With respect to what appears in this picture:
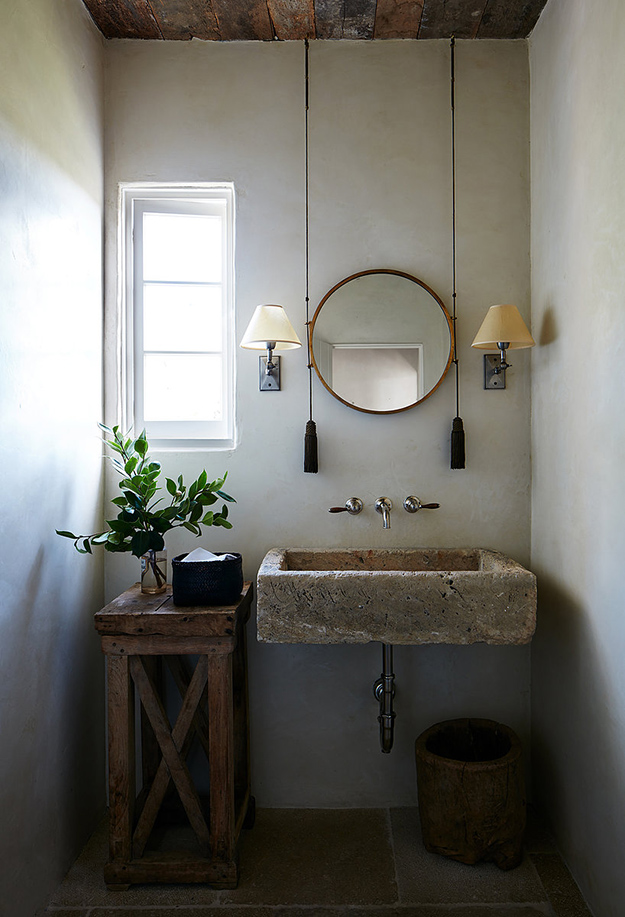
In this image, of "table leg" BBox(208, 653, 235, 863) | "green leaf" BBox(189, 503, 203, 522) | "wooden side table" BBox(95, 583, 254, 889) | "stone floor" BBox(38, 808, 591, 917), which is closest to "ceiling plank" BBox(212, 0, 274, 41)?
"green leaf" BBox(189, 503, 203, 522)

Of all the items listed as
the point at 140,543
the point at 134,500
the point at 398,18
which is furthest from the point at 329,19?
the point at 140,543

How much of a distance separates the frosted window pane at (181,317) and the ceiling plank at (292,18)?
867mm

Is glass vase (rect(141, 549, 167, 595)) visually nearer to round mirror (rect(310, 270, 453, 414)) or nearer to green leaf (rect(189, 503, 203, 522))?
green leaf (rect(189, 503, 203, 522))

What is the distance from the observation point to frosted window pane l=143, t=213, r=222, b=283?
7.32 ft

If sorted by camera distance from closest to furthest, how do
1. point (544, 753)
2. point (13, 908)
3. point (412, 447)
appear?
point (13, 908) → point (544, 753) → point (412, 447)

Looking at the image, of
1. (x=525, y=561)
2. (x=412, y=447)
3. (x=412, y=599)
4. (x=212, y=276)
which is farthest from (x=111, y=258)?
(x=525, y=561)

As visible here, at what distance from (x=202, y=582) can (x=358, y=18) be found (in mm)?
1844

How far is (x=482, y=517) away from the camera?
7.07 feet

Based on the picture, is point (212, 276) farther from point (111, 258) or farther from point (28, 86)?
point (28, 86)

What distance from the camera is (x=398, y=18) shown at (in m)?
2.02

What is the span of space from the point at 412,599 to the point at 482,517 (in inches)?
23.8

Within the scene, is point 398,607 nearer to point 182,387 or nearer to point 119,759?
point 119,759

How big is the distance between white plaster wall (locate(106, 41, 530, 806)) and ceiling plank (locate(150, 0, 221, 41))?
0.14 feet

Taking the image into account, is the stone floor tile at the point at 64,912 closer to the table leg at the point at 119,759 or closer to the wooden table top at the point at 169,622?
the table leg at the point at 119,759
